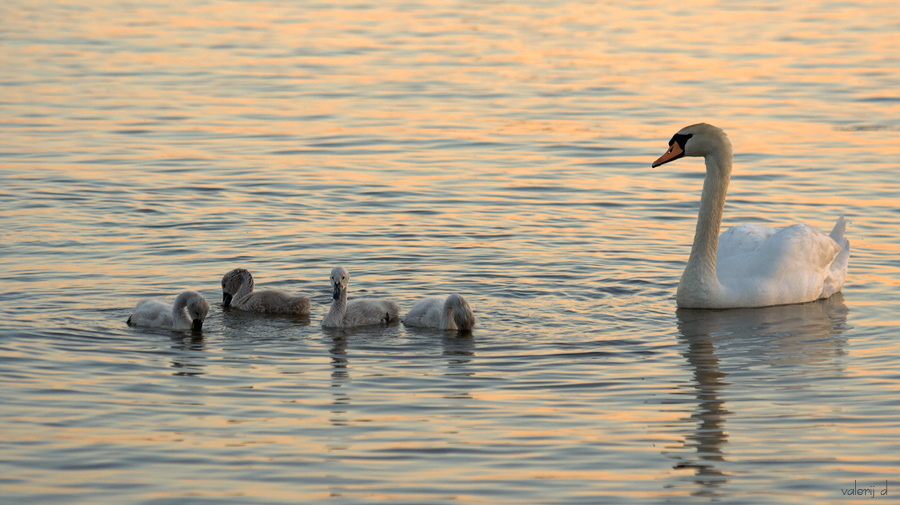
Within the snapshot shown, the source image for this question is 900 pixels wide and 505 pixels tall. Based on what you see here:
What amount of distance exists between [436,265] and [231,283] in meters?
2.13

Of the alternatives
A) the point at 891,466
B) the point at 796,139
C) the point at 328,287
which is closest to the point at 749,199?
the point at 796,139

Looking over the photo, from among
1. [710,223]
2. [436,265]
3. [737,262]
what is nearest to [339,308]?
[436,265]

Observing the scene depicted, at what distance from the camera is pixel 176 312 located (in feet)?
35.4

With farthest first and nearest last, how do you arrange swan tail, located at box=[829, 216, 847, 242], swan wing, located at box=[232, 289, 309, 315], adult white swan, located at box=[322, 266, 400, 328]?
swan tail, located at box=[829, 216, 847, 242]
swan wing, located at box=[232, 289, 309, 315]
adult white swan, located at box=[322, 266, 400, 328]

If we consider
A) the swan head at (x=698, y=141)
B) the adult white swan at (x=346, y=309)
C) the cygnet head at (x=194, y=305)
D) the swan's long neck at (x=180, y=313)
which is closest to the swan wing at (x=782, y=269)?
the swan head at (x=698, y=141)

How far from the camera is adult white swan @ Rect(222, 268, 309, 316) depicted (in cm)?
1150

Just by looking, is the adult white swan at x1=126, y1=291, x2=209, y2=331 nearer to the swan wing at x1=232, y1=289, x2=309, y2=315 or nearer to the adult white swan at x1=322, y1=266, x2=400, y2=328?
the swan wing at x1=232, y1=289, x2=309, y2=315

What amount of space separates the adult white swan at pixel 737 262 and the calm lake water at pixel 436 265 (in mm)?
181

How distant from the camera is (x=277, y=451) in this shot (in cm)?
817

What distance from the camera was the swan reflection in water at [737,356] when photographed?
8.34 m

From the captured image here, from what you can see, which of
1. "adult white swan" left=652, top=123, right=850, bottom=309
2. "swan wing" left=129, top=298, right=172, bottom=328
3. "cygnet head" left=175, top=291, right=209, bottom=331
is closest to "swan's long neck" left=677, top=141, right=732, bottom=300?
"adult white swan" left=652, top=123, right=850, bottom=309

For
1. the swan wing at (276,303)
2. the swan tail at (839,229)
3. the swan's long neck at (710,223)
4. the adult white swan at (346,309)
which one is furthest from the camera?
the swan tail at (839,229)

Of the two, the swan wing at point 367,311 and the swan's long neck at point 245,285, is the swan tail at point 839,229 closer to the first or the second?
the swan wing at point 367,311

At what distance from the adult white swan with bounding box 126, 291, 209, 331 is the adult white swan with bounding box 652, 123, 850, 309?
405 cm
